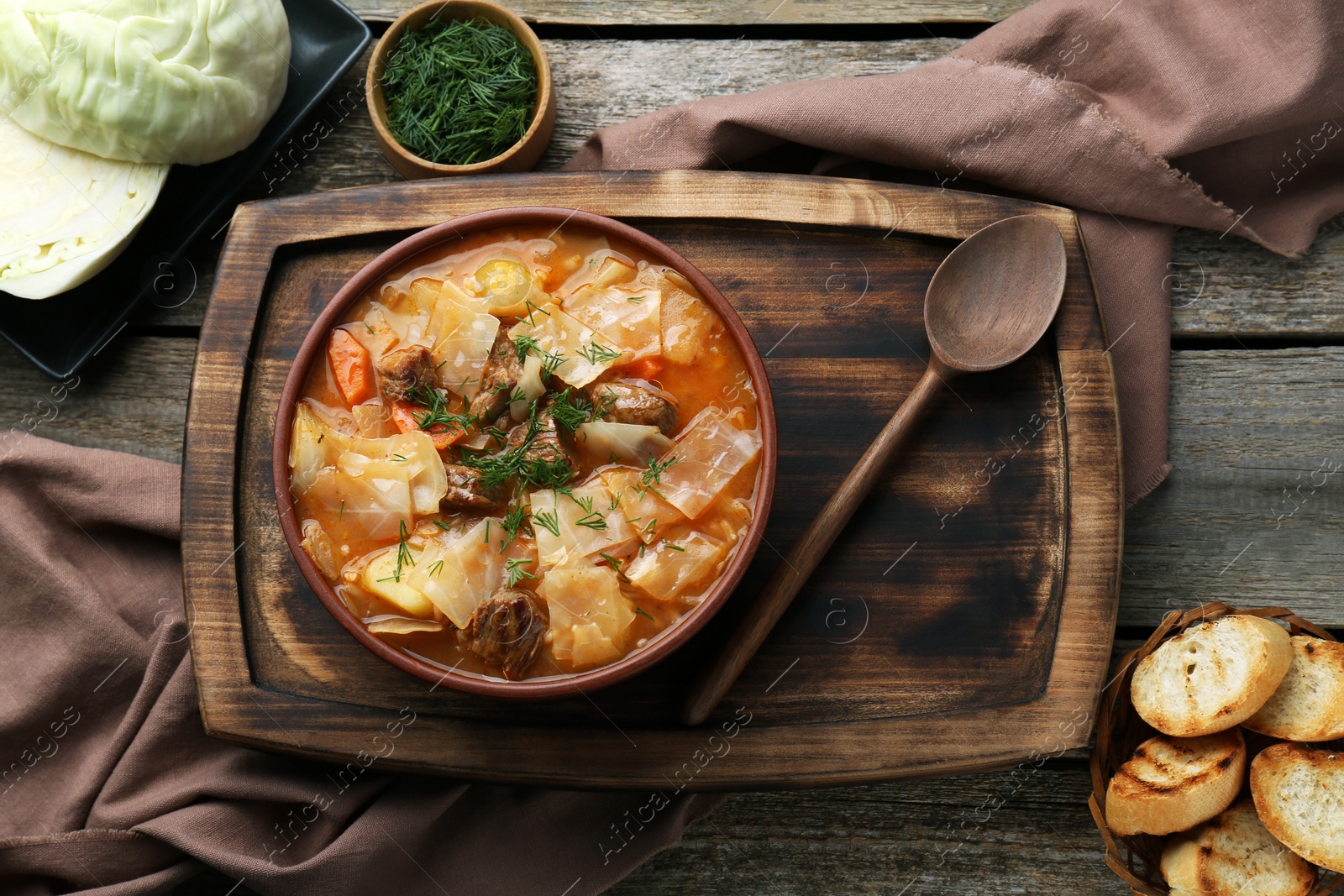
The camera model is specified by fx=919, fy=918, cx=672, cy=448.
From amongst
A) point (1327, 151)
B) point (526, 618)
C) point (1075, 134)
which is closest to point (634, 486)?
point (526, 618)

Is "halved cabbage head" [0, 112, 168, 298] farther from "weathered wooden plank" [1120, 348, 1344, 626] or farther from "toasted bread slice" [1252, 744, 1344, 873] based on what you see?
"toasted bread slice" [1252, 744, 1344, 873]

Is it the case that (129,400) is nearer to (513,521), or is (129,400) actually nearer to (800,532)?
(513,521)

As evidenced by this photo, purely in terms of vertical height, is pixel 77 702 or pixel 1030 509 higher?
pixel 1030 509

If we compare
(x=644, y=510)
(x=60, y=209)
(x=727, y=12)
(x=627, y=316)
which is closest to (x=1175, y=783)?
(x=644, y=510)

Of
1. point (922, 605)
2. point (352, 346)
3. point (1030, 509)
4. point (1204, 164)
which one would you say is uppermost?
point (1204, 164)

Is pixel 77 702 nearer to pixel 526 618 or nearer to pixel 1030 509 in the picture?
pixel 526 618

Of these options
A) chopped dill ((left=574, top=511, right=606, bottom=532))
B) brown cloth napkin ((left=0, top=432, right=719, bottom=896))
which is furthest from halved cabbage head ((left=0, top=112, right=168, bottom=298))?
chopped dill ((left=574, top=511, right=606, bottom=532))
